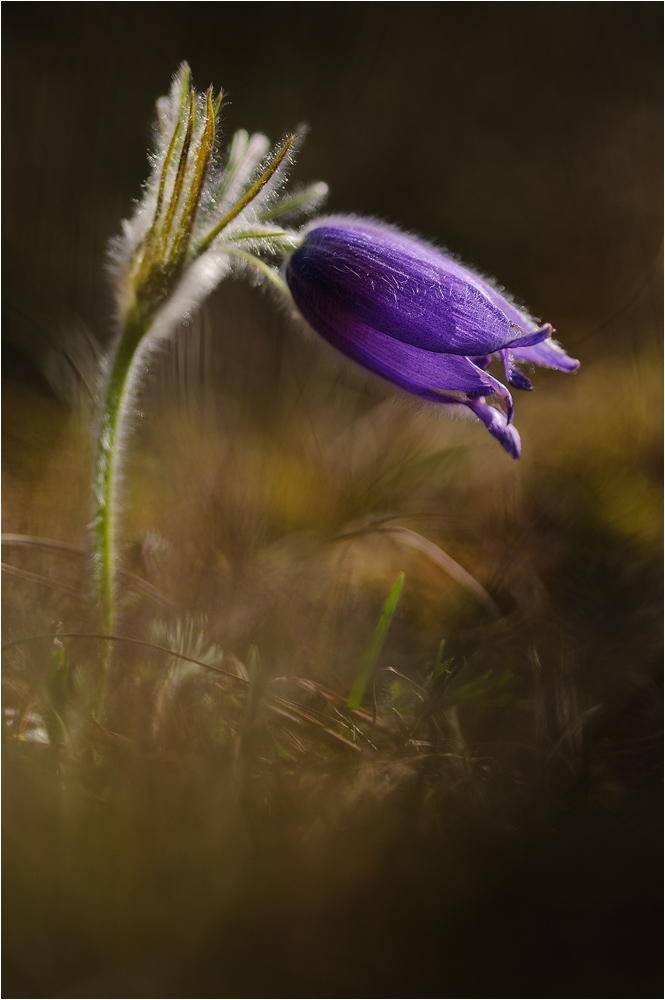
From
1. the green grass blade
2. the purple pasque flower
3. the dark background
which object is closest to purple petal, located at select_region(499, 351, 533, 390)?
the purple pasque flower

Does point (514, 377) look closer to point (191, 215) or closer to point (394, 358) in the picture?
point (394, 358)

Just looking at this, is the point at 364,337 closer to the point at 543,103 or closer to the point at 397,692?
the point at 397,692

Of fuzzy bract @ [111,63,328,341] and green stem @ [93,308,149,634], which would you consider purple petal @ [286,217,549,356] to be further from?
green stem @ [93,308,149,634]

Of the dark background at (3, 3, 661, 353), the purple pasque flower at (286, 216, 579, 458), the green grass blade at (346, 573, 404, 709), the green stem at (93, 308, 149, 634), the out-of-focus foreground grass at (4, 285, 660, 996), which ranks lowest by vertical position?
the out-of-focus foreground grass at (4, 285, 660, 996)

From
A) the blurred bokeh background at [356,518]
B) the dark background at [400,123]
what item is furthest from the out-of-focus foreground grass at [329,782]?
the dark background at [400,123]

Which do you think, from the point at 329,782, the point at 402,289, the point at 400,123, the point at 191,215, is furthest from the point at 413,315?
the point at 400,123

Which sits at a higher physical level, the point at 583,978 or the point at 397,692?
the point at 397,692

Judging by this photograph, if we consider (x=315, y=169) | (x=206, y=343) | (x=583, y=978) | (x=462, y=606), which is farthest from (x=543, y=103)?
(x=583, y=978)
